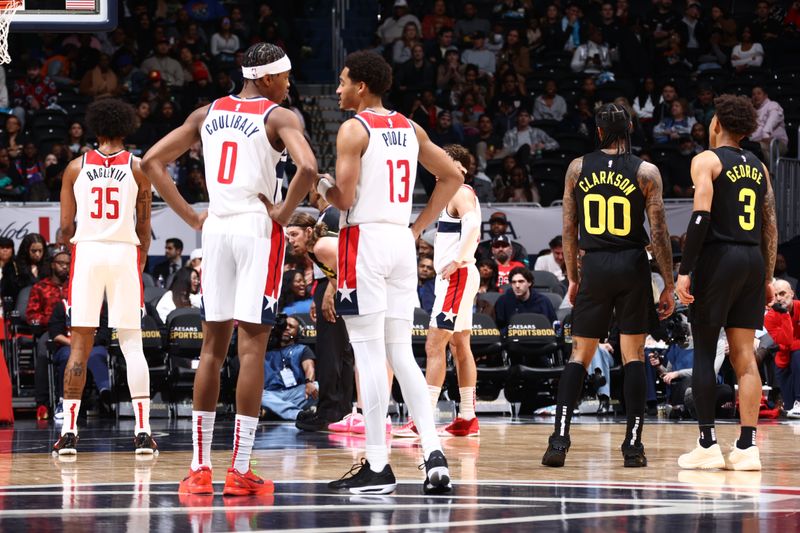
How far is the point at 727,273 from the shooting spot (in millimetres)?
7617

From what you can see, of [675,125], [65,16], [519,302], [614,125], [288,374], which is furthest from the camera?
[675,125]

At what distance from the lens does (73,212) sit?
8.95 metres

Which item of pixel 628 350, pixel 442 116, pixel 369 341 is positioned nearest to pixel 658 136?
pixel 442 116

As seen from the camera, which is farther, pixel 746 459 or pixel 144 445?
pixel 144 445

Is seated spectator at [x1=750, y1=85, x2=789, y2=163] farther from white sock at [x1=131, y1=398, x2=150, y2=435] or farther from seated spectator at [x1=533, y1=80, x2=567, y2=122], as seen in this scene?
white sock at [x1=131, y1=398, x2=150, y2=435]

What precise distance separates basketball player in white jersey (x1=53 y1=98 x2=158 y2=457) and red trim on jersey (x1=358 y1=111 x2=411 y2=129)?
9.21 ft

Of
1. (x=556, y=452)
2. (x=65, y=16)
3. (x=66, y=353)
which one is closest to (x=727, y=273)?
(x=556, y=452)

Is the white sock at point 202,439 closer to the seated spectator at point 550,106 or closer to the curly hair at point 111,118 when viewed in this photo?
the curly hair at point 111,118

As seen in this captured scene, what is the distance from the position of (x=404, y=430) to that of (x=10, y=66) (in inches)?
455

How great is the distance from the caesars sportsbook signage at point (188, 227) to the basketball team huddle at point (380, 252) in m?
4.89

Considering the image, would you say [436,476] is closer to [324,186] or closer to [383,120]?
[324,186]

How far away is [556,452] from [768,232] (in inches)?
71.8

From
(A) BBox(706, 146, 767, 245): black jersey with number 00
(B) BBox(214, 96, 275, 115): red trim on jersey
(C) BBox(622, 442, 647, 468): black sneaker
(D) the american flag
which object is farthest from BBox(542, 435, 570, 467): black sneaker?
(D) the american flag

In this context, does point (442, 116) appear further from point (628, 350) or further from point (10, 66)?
point (628, 350)
